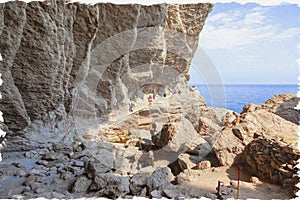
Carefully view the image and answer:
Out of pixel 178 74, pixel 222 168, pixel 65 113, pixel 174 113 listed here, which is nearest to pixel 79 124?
pixel 65 113

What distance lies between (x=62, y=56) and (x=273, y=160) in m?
3.23

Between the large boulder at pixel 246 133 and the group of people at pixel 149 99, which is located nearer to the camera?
the large boulder at pixel 246 133

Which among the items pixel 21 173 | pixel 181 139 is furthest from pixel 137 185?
pixel 181 139

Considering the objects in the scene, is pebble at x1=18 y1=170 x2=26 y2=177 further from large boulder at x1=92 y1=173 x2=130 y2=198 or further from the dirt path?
the dirt path

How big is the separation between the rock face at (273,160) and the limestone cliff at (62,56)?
3014 millimetres

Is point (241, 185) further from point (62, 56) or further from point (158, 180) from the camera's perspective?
point (62, 56)

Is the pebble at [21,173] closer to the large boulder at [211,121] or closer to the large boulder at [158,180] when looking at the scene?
the large boulder at [158,180]

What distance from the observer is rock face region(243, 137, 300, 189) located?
2.13m

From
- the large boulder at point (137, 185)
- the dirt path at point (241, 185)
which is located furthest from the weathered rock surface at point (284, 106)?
the large boulder at point (137, 185)

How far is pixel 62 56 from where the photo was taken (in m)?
2.83

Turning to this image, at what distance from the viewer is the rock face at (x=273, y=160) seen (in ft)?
6.97

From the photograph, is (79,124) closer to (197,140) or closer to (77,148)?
(77,148)

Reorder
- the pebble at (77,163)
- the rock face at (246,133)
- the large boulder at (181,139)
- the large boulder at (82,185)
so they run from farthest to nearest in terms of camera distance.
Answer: the large boulder at (181,139)
the rock face at (246,133)
the pebble at (77,163)
the large boulder at (82,185)

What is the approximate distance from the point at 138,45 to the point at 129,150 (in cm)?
272
